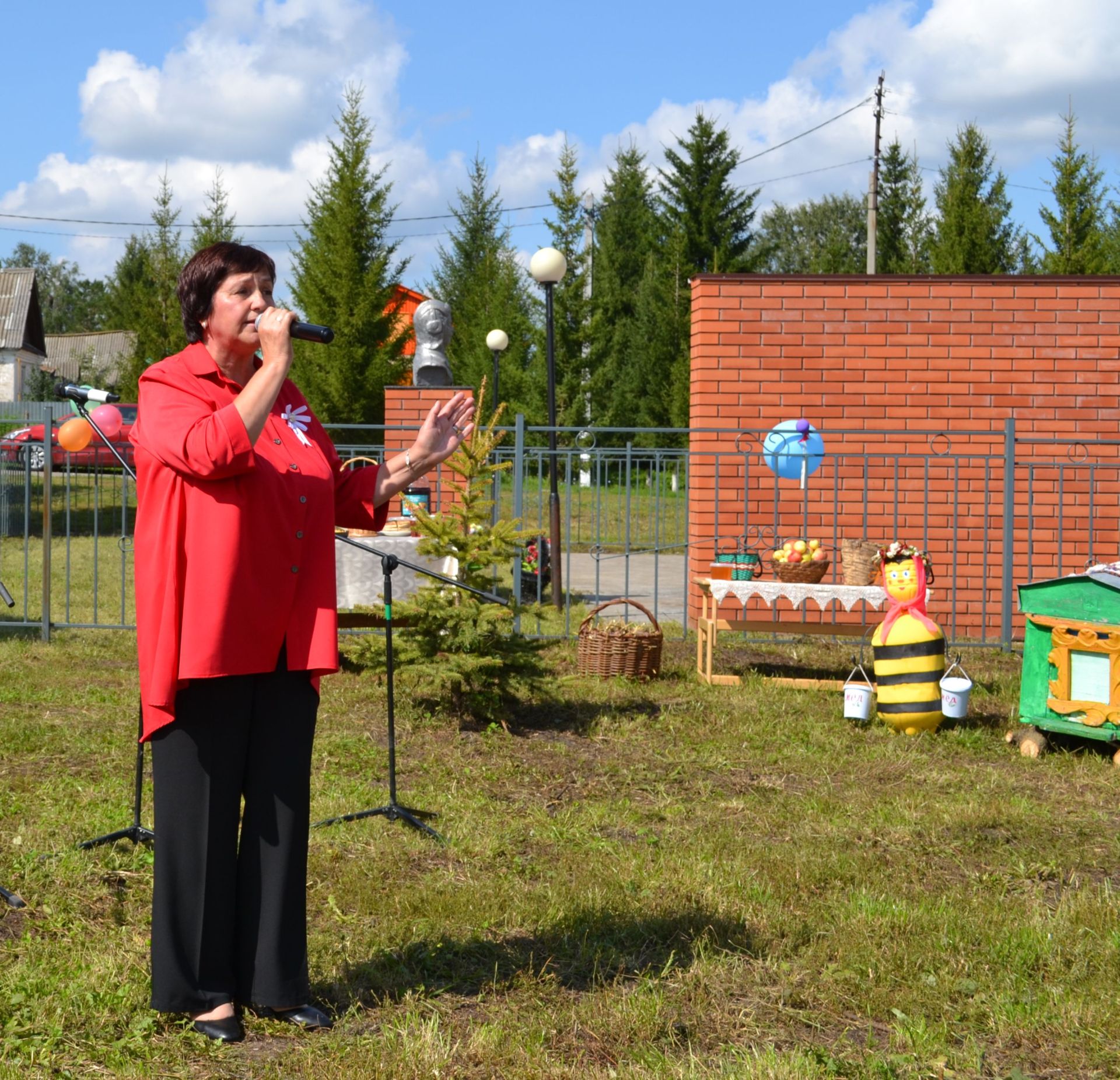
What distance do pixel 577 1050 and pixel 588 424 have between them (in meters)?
26.3

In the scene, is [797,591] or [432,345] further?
[432,345]

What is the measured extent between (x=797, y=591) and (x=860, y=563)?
503 mm

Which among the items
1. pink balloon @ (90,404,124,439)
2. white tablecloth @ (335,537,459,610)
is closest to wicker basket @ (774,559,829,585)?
white tablecloth @ (335,537,459,610)

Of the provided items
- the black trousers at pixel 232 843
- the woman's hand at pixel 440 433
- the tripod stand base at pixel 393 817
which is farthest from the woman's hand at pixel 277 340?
the tripod stand base at pixel 393 817

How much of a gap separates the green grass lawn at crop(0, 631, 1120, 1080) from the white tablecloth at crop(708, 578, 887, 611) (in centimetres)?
98

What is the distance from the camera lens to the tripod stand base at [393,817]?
4895 mm

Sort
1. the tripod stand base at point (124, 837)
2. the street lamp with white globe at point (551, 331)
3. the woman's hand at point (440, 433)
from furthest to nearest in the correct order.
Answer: the street lamp with white globe at point (551, 331) < the tripod stand base at point (124, 837) < the woman's hand at point (440, 433)

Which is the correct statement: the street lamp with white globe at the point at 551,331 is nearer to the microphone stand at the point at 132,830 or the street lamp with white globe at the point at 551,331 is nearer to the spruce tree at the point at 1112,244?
the microphone stand at the point at 132,830

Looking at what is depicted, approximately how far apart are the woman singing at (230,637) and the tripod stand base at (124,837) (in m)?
1.61

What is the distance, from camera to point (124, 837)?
15.3 ft

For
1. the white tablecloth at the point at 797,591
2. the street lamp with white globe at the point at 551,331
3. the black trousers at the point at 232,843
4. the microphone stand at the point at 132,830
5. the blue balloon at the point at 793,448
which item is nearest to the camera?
the black trousers at the point at 232,843

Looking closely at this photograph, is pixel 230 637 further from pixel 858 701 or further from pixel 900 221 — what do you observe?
pixel 900 221

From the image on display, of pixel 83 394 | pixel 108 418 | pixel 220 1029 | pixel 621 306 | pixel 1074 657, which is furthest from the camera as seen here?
pixel 621 306

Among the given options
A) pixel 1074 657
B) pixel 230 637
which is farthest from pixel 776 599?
pixel 230 637
